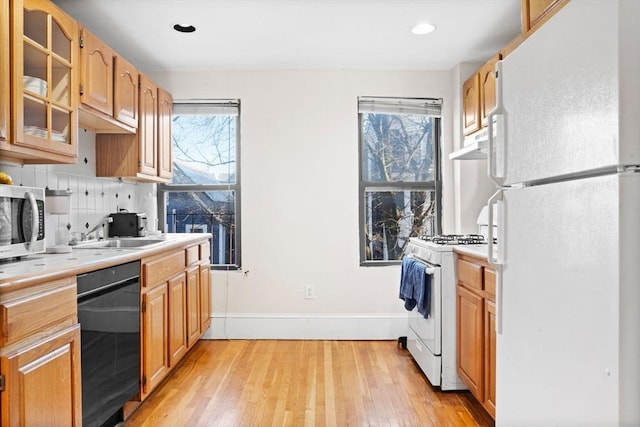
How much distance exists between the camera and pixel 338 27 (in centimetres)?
291

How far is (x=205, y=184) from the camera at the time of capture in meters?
3.90

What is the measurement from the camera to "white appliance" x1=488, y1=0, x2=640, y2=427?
2.99 feet

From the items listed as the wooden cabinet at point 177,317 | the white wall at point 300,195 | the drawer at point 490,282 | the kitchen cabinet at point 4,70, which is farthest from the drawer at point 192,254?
the drawer at point 490,282

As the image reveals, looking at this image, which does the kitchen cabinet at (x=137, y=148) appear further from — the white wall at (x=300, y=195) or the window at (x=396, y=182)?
the window at (x=396, y=182)

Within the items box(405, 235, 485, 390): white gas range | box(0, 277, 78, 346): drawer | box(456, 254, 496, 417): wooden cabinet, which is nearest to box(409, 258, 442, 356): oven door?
box(405, 235, 485, 390): white gas range

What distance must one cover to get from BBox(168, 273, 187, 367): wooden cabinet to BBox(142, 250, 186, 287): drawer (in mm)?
63

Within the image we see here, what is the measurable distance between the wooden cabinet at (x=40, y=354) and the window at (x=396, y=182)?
2556 millimetres

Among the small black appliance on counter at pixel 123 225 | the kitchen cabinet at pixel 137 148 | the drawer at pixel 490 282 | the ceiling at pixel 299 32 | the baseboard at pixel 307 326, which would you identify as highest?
the ceiling at pixel 299 32

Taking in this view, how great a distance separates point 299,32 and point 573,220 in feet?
7.87

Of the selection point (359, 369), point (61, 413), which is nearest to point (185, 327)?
point (359, 369)

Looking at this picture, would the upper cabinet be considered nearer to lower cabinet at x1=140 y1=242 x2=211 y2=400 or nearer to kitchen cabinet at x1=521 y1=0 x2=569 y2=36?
lower cabinet at x1=140 y1=242 x2=211 y2=400

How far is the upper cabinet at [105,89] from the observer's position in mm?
2342

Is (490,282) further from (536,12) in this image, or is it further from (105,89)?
(105,89)

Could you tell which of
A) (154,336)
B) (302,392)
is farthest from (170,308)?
(302,392)
